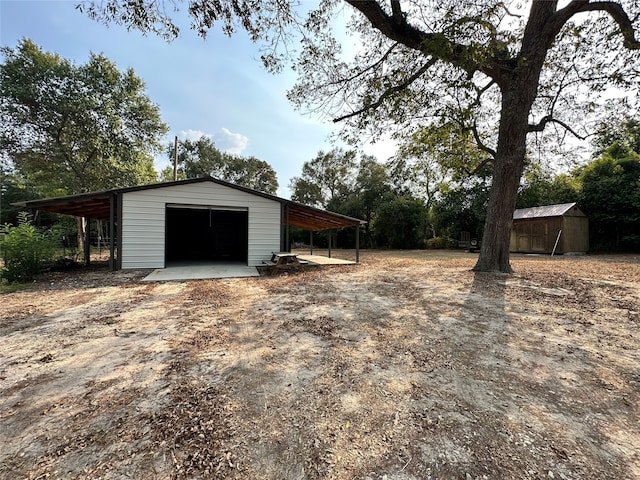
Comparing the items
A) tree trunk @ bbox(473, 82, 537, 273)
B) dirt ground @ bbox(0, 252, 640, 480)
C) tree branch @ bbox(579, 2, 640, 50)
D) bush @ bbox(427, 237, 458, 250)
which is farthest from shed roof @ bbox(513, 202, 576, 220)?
dirt ground @ bbox(0, 252, 640, 480)

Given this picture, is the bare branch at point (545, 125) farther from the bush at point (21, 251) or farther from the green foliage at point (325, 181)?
the green foliage at point (325, 181)

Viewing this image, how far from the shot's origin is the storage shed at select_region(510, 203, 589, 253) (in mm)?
14766

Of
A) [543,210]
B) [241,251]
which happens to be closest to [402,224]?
[543,210]

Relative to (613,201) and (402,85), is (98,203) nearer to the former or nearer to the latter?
(402,85)

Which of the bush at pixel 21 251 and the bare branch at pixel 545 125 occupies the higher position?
the bare branch at pixel 545 125

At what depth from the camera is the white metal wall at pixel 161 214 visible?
8445 mm

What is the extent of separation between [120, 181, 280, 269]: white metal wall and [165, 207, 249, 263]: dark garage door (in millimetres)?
5753

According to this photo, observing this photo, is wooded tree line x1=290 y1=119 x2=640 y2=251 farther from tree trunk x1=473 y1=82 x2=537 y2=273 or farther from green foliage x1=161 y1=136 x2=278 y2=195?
green foliage x1=161 y1=136 x2=278 y2=195

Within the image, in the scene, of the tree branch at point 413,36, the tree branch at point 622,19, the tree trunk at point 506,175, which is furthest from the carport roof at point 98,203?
the tree branch at point 622,19

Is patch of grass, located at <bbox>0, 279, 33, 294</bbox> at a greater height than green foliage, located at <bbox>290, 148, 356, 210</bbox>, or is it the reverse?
green foliage, located at <bbox>290, 148, 356, 210</bbox>

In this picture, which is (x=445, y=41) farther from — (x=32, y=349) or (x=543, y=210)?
(x=543, y=210)

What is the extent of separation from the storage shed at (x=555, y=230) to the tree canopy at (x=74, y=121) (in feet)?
76.9

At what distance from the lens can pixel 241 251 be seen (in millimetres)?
15789

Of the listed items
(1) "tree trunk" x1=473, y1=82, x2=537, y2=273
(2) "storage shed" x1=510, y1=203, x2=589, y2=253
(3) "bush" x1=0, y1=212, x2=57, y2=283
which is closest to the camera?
(3) "bush" x1=0, y1=212, x2=57, y2=283
